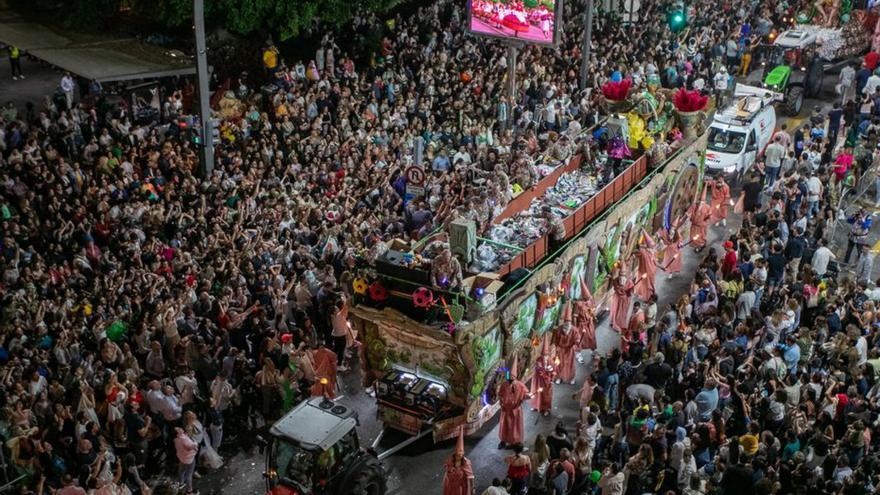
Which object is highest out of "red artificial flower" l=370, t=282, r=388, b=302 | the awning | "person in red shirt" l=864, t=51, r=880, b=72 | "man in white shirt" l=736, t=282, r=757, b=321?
the awning

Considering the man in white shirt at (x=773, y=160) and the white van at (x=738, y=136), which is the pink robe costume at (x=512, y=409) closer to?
the man in white shirt at (x=773, y=160)

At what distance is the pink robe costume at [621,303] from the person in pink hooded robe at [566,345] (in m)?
1.73

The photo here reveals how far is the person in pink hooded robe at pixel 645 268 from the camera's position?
75.3ft

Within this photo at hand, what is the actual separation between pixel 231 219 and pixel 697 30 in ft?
72.1

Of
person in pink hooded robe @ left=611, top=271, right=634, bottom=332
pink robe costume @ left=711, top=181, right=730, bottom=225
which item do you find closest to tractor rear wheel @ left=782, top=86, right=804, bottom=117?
pink robe costume @ left=711, top=181, right=730, bottom=225

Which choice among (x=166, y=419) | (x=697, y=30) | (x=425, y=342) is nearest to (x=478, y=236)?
(x=425, y=342)

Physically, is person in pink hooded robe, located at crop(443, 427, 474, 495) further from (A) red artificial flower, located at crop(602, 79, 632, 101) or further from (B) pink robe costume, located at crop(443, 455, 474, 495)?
(A) red artificial flower, located at crop(602, 79, 632, 101)

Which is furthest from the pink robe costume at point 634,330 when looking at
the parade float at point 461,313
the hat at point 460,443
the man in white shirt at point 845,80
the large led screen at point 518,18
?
the man in white shirt at point 845,80

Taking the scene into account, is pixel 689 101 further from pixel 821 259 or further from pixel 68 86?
pixel 68 86

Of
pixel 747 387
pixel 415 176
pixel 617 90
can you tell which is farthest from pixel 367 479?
pixel 617 90

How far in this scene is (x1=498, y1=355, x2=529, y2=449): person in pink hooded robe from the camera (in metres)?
17.9

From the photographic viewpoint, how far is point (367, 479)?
15656mm

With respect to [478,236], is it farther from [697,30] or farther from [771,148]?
[697,30]

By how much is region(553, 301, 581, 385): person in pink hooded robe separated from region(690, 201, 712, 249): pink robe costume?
707cm
